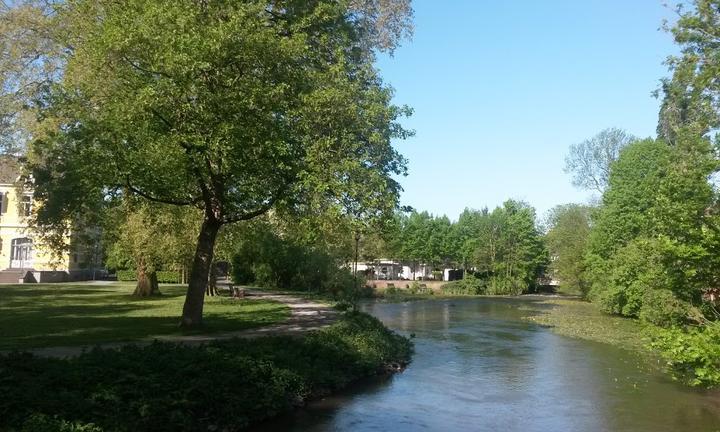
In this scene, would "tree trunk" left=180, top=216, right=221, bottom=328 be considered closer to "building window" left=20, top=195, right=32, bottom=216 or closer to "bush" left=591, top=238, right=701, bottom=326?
"bush" left=591, top=238, right=701, bottom=326

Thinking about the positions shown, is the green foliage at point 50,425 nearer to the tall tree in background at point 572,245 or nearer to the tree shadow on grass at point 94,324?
the tree shadow on grass at point 94,324

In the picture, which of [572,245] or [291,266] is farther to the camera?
[572,245]

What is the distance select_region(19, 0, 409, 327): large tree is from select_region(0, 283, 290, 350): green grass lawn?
77.2 inches

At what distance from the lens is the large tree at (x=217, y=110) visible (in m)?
15.2

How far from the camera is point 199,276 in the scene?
18.1 meters

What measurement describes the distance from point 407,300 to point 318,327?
3649 cm

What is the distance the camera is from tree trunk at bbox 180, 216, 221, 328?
59.4 feet

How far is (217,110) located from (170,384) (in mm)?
7298

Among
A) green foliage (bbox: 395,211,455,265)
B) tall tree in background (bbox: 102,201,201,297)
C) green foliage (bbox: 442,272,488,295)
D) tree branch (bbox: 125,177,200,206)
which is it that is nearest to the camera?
tree branch (bbox: 125,177,200,206)

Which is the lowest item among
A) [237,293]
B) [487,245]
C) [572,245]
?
[237,293]

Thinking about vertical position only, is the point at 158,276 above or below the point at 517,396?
above

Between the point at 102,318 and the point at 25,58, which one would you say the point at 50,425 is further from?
the point at 25,58

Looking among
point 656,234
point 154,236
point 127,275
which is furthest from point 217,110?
point 127,275

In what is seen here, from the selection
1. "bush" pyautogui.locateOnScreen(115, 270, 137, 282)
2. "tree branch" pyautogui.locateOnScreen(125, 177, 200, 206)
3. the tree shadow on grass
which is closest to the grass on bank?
the tree shadow on grass
